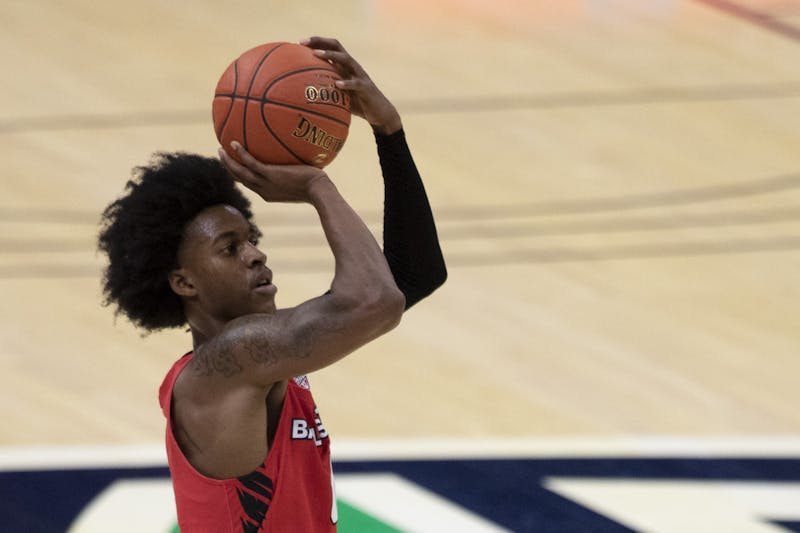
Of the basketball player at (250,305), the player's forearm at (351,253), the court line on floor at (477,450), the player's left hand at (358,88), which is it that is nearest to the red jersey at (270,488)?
the basketball player at (250,305)

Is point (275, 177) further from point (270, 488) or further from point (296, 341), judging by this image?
point (270, 488)

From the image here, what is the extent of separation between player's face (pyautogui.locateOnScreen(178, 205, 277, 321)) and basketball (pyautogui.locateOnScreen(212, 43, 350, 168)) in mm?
216

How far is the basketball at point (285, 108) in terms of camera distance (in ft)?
11.3

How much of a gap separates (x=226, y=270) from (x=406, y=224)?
553 millimetres

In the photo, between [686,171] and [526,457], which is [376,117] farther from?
[686,171]

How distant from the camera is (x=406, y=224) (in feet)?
12.2

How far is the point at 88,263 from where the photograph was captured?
7.77 metres

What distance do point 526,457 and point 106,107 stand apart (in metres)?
4.79

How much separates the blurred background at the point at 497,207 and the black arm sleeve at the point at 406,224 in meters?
2.56

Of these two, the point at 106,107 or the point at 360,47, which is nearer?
the point at 106,107

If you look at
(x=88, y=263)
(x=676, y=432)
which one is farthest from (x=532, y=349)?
(x=88, y=263)

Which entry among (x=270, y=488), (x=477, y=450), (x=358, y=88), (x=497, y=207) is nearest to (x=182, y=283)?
(x=270, y=488)

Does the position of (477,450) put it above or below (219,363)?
below

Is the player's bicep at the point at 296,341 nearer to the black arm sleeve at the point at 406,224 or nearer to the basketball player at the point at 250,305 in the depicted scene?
the basketball player at the point at 250,305
